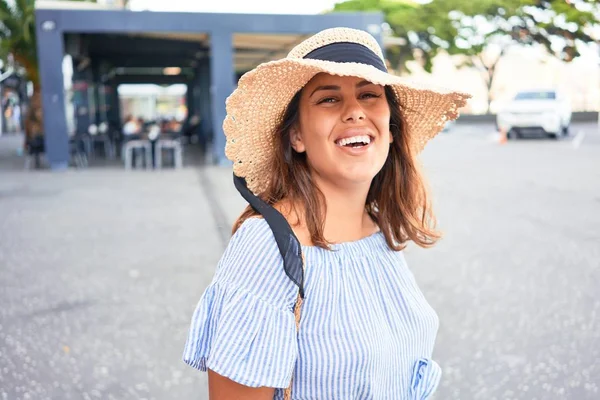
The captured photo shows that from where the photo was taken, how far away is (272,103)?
1.66m

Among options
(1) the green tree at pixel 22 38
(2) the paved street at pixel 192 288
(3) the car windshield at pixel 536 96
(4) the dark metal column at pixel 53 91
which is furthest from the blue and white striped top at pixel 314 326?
(3) the car windshield at pixel 536 96

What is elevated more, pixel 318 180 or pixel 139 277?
pixel 318 180

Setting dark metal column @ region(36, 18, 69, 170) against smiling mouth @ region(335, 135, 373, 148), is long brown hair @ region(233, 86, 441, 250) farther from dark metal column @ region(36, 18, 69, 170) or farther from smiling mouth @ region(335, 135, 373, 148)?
dark metal column @ region(36, 18, 69, 170)

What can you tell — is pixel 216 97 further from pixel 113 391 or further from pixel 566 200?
pixel 113 391

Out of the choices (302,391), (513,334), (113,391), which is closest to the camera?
(302,391)

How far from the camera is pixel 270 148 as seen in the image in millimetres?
1771

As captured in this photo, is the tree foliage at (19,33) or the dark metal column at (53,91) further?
the tree foliage at (19,33)

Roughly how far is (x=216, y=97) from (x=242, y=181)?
14.7m

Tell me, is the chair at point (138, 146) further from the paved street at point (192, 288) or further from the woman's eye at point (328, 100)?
the woman's eye at point (328, 100)

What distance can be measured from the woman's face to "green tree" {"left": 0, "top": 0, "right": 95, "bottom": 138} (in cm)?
1678

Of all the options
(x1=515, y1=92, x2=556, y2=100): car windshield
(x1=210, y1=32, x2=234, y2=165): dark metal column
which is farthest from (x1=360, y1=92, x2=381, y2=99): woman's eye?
(x1=515, y1=92, x2=556, y2=100): car windshield

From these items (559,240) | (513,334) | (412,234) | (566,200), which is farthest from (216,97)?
(412,234)

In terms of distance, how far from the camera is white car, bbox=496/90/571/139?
20.3m

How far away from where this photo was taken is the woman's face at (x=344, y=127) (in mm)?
1572
